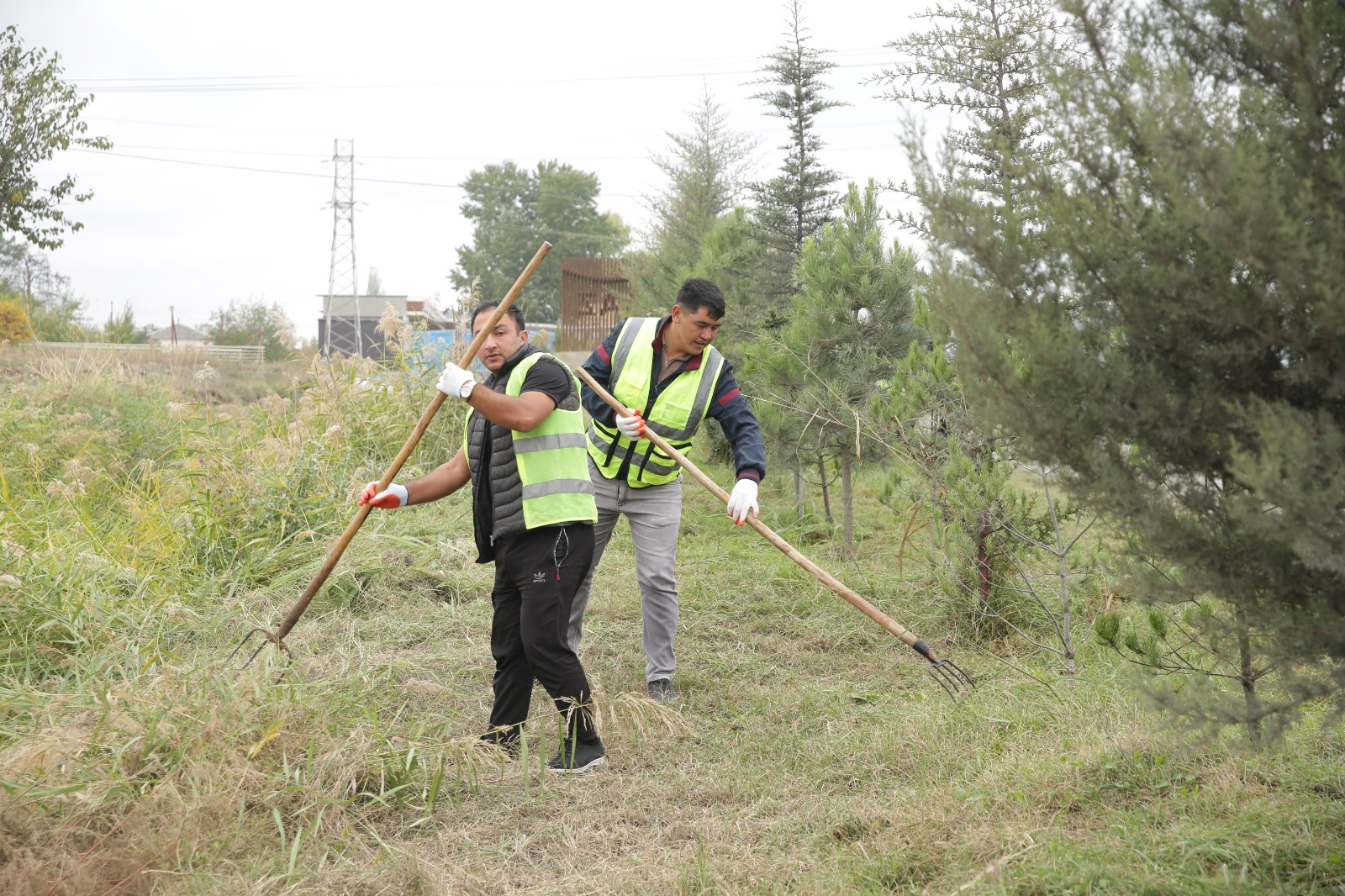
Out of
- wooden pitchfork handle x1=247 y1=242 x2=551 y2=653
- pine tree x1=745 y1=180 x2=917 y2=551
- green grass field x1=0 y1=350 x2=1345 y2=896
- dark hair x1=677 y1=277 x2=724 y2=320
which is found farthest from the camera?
pine tree x1=745 y1=180 x2=917 y2=551

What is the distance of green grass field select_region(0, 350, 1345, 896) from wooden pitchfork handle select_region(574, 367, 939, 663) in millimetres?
311

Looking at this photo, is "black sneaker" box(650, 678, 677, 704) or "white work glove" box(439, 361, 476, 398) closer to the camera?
"white work glove" box(439, 361, 476, 398)

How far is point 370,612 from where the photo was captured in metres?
5.67

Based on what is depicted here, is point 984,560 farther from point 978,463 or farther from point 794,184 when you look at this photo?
point 794,184

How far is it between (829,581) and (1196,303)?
79.2 inches

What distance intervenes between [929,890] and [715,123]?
15.8 metres

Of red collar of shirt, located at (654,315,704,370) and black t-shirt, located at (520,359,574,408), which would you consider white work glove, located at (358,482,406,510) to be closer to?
black t-shirt, located at (520,359,574,408)

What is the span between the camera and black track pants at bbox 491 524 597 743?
3762mm

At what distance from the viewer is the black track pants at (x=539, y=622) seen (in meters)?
3.76

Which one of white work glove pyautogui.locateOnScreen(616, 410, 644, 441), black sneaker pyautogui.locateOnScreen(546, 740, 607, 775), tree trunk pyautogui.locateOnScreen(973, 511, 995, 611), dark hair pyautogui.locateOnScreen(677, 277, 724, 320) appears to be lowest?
black sneaker pyautogui.locateOnScreen(546, 740, 607, 775)

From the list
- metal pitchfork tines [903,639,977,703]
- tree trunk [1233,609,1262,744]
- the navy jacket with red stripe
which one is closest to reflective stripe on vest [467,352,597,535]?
the navy jacket with red stripe

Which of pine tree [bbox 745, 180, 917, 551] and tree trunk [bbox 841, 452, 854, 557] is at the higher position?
pine tree [bbox 745, 180, 917, 551]

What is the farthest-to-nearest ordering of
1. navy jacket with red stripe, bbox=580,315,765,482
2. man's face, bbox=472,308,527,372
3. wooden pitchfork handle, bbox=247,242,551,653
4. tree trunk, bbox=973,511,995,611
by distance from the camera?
tree trunk, bbox=973,511,995,611
navy jacket with red stripe, bbox=580,315,765,482
man's face, bbox=472,308,527,372
wooden pitchfork handle, bbox=247,242,551,653

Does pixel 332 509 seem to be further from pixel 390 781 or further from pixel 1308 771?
pixel 1308 771
